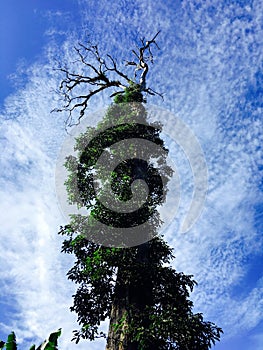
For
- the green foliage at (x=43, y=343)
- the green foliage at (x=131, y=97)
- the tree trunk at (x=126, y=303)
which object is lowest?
the green foliage at (x=43, y=343)

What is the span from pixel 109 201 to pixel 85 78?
884cm

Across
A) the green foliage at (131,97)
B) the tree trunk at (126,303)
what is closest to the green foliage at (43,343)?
the tree trunk at (126,303)

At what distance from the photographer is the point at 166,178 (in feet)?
42.2

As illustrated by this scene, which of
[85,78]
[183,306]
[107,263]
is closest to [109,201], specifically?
[107,263]

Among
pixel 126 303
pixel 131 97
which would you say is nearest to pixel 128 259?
pixel 126 303

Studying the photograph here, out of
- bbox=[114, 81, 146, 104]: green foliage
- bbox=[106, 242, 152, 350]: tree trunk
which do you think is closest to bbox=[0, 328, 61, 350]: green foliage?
bbox=[106, 242, 152, 350]: tree trunk

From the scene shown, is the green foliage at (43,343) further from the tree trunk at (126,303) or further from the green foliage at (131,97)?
the green foliage at (131,97)

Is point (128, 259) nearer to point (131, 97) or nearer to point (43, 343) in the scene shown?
point (43, 343)

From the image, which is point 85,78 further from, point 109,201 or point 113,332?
point 113,332

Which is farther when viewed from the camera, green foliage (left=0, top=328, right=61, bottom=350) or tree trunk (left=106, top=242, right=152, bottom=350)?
tree trunk (left=106, top=242, right=152, bottom=350)

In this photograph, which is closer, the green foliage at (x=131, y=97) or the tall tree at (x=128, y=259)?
the tall tree at (x=128, y=259)

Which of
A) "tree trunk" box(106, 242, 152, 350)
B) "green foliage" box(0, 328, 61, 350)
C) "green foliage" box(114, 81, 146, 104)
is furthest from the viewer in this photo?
"green foliage" box(114, 81, 146, 104)

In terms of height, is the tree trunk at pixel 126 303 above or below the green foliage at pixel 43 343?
above

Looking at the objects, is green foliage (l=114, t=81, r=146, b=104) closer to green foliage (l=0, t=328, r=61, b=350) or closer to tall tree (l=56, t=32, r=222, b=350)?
tall tree (l=56, t=32, r=222, b=350)
